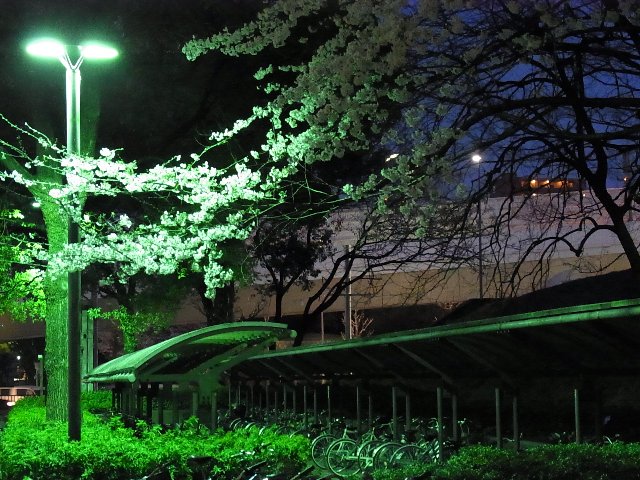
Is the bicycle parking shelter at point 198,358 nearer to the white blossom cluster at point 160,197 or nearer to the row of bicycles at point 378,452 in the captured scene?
the white blossom cluster at point 160,197

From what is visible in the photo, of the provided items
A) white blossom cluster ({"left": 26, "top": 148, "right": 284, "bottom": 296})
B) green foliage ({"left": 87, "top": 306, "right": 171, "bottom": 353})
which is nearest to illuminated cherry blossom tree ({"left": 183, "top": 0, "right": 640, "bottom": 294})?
white blossom cluster ({"left": 26, "top": 148, "right": 284, "bottom": 296})

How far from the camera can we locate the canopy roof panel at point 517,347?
7.92m

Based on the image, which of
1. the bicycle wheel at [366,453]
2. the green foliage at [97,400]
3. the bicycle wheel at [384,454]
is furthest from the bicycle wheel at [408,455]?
the green foliage at [97,400]

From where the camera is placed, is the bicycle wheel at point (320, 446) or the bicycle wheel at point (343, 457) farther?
the bicycle wheel at point (320, 446)

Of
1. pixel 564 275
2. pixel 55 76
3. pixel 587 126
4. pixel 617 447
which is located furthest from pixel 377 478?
pixel 564 275

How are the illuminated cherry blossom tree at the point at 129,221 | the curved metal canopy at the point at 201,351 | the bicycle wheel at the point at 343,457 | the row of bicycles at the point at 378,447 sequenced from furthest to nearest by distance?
1. the curved metal canopy at the point at 201,351
2. the bicycle wheel at the point at 343,457
3. the row of bicycles at the point at 378,447
4. the illuminated cherry blossom tree at the point at 129,221

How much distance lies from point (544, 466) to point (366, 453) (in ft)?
22.2

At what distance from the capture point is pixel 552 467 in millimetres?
7125

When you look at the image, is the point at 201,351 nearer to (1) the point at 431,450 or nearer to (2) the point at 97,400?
(1) the point at 431,450

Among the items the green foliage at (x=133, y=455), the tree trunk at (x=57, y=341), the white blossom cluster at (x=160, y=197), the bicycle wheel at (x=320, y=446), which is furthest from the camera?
the tree trunk at (x=57, y=341)

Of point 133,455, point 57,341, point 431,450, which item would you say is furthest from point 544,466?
point 57,341

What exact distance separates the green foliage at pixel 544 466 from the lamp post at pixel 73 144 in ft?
17.4

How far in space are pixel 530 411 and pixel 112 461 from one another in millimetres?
10226

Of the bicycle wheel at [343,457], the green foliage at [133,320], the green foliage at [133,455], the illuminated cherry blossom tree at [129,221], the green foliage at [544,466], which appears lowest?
the bicycle wheel at [343,457]
